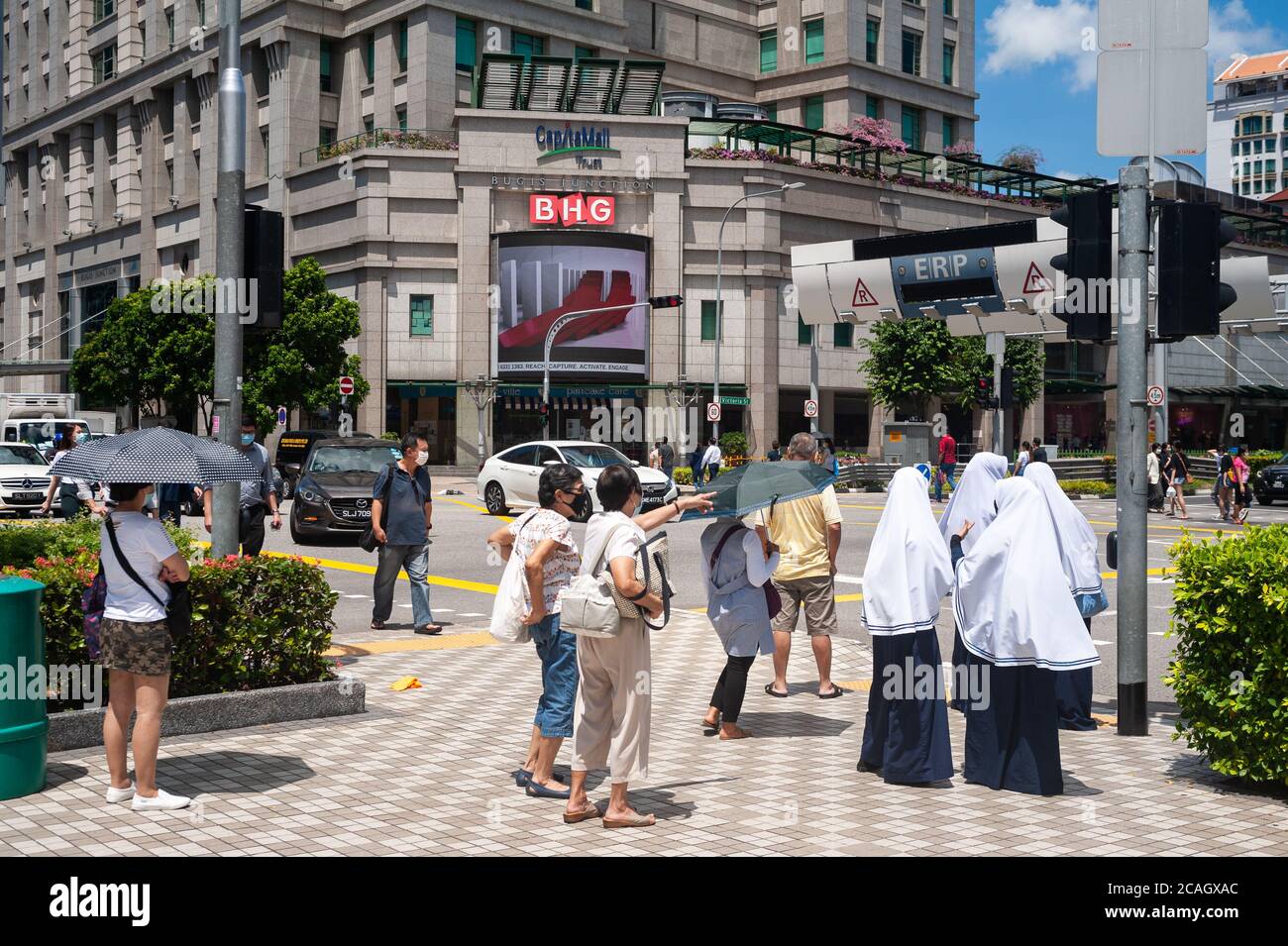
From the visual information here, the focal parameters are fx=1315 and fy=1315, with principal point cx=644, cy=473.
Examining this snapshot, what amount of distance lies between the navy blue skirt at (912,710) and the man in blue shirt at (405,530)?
20.9 feet

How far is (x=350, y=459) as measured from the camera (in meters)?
A: 22.9

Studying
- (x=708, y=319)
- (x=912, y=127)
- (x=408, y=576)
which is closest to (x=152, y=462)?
(x=408, y=576)

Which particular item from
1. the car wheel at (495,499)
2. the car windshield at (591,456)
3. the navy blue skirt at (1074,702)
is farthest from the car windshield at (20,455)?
the navy blue skirt at (1074,702)

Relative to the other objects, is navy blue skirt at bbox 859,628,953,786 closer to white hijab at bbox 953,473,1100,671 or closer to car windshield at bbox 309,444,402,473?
white hijab at bbox 953,473,1100,671

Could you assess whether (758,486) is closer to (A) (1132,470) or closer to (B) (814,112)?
(A) (1132,470)

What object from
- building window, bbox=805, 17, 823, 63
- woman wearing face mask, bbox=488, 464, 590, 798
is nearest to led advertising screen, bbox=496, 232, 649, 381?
building window, bbox=805, 17, 823, 63

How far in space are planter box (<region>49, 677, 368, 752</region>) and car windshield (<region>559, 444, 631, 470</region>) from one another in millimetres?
17438

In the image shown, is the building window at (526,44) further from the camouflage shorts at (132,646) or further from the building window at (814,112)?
the camouflage shorts at (132,646)

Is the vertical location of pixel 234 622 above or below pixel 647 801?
above

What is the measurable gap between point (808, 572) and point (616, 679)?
364 centimetres

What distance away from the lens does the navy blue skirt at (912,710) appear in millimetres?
Answer: 7098

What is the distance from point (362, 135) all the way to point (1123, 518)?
161ft
